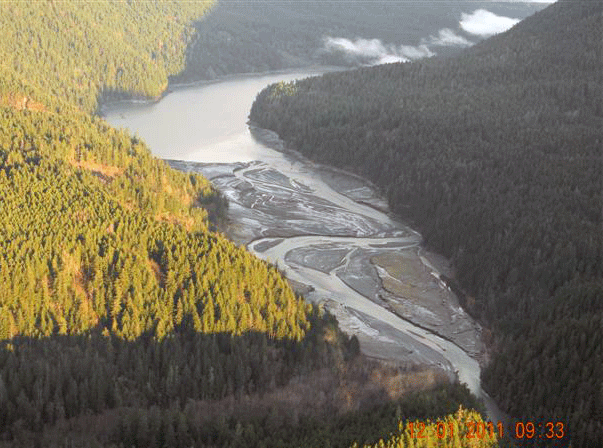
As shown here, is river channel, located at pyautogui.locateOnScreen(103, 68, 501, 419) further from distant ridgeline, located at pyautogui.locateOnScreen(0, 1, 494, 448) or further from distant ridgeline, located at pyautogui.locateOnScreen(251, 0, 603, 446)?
distant ridgeline, located at pyautogui.locateOnScreen(0, 1, 494, 448)

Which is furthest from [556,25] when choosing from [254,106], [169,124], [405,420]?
[405,420]

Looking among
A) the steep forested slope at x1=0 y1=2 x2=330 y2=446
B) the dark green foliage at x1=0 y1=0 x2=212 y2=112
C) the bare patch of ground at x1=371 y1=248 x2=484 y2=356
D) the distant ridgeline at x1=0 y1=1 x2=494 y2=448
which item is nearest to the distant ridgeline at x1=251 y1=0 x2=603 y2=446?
the bare patch of ground at x1=371 y1=248 x2=484 y2=356

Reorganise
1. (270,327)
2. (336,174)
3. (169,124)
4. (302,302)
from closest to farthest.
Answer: (270,327) < (302,302) < (336,174) < (169,124)

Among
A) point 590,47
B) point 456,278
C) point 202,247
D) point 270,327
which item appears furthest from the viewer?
point 590,47

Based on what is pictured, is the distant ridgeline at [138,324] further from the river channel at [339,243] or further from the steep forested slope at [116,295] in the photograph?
the river channel at [339,243]

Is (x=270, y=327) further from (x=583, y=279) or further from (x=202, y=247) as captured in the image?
(x=583, y=279)
